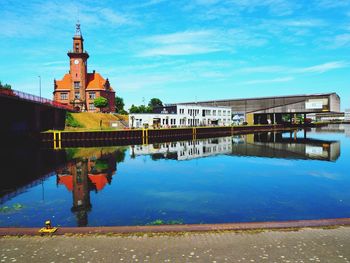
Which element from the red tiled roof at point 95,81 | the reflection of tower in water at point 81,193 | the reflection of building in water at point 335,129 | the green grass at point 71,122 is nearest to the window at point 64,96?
the red tiled roof at point 95,81

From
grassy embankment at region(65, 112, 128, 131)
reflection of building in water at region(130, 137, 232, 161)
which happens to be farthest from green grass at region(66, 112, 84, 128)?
reflection of building in water at region(130, 137, 232, 161)

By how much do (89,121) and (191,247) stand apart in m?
78.5

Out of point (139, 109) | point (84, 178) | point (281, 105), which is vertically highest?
point (139, 109)

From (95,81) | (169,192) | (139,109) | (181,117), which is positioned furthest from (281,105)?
(169,192)

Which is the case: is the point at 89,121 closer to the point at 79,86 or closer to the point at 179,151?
the point at 79,86

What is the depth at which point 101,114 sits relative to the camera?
90.8 metres

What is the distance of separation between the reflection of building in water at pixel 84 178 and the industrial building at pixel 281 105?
8717cm

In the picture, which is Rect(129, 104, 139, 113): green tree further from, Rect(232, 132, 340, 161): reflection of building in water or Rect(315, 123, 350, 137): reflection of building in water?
Rect(232, 132, 340, 161): reflection of building in water

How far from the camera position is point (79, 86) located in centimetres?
9581

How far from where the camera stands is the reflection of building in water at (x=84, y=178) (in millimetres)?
17155

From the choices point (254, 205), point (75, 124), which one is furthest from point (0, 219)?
point (75, 124)

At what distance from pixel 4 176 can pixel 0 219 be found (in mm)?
14424

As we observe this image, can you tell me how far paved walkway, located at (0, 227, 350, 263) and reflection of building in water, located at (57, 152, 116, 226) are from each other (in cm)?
529

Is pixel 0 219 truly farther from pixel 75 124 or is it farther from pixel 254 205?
pixel 75 124
